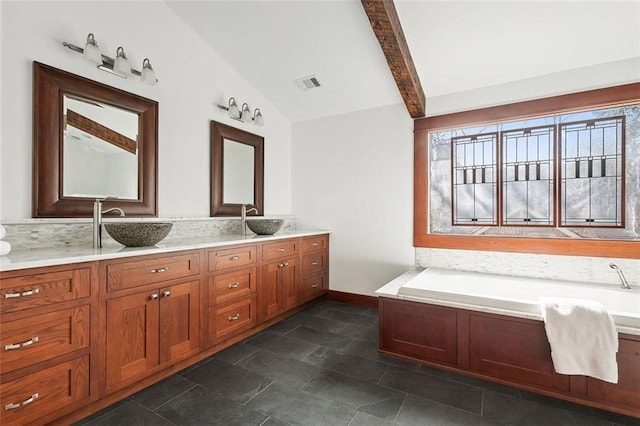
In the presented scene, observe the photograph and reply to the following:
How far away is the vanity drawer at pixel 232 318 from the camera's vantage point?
231cm

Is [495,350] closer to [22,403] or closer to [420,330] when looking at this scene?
[420,330]

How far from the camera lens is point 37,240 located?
186cm

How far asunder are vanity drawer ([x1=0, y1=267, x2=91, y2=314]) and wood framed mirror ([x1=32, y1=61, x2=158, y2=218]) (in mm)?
677

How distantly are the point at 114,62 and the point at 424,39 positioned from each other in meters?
2.47

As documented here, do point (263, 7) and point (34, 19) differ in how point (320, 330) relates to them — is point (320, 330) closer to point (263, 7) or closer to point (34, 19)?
point (263, 7)

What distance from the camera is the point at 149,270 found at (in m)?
1.88

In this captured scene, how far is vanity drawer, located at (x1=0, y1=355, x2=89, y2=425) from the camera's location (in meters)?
1.32

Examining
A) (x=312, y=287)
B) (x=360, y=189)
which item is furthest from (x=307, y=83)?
(x=312, y=287)

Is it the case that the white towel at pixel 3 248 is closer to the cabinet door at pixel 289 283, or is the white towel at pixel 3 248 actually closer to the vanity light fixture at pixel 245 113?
the cabinet door at pixel 289 283

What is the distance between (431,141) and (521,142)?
4.77 feet

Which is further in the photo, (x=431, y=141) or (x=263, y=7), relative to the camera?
(x=431, y=141)

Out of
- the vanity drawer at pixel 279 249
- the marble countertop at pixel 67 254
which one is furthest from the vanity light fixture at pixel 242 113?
the marble countertop at pixel 67 254

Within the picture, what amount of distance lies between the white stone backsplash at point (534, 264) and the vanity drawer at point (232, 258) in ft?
6.01

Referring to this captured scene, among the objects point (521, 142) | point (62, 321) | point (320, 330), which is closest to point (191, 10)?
point (62, 321)
